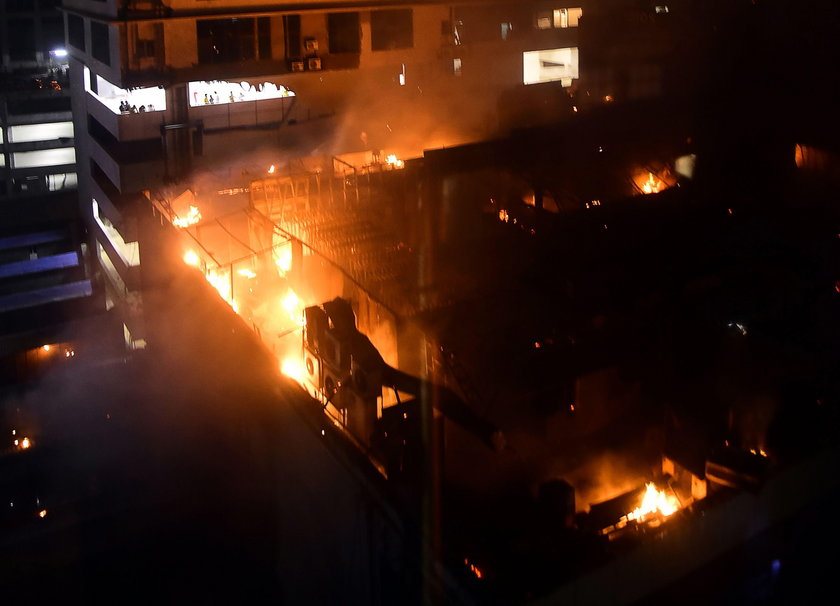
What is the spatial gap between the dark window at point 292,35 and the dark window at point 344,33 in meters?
0.80

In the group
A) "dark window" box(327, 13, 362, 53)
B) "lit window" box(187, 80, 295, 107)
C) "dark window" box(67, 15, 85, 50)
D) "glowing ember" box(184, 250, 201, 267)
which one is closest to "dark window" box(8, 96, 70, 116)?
"dark window" box(67, 15, 85, 50)

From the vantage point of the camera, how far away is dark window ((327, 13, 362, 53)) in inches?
645

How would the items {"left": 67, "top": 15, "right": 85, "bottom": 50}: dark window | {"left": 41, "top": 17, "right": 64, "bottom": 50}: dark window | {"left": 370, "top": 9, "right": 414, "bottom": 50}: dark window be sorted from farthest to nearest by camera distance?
1. {"left": 41, "top": 17, "right": 64, "bottom": 50}: dark window
2. {"left": 370, "top": 9, "right": 414, "bottom": 50}: dark window
3. {"left": 67, "top": 15, "right": 85, "bottom": 50}: dark window

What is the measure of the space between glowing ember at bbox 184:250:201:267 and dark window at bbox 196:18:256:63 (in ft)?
16.7

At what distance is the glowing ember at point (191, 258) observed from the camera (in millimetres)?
11523

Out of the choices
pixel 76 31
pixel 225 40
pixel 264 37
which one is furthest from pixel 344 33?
pixel 76 31

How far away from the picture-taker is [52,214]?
750 inches

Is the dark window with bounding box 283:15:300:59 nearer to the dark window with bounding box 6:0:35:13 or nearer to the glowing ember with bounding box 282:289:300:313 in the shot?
the glowing ember with bounding box 282:289:300:313

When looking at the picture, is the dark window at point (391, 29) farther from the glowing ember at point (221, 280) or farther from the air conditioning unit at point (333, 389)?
the air conditioning unit at point (333, 389)

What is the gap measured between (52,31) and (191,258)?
45.1 feet

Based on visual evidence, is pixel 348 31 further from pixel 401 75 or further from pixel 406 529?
pixel 406 529

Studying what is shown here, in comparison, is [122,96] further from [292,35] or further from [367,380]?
[367,380]

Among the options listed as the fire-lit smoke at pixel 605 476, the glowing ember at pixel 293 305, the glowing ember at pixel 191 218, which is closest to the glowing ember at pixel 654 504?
the fire-lit smoke at pixel 605 476

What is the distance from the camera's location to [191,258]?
11.9 metres
